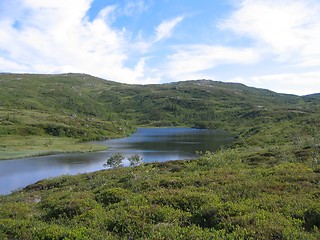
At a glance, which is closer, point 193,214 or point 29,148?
point 193,214

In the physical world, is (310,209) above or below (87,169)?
above

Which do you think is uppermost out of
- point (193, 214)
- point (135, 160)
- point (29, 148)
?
point (193, 214)

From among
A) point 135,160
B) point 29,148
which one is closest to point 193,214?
point 135,160

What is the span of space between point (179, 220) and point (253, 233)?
142 inches

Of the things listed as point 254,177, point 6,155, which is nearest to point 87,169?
point 6,155

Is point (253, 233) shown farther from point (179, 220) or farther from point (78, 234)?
point (78, 234)

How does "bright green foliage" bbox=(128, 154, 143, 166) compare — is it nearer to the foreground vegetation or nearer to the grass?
the foreground vegetation

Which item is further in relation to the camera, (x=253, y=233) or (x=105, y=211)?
(x=105, y=211)

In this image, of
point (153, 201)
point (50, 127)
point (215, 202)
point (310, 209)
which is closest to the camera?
point (310, 209)

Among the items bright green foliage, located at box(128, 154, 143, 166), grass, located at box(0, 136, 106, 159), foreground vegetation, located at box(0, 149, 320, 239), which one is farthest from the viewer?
grass, located at box(0, 136, 106, 159)

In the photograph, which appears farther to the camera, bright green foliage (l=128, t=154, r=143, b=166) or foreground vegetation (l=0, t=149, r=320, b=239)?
bright green foliage (l=128, t=154, r=143, b=166)

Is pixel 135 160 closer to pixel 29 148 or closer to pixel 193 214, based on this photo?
pixel 193 214

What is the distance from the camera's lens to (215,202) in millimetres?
14734

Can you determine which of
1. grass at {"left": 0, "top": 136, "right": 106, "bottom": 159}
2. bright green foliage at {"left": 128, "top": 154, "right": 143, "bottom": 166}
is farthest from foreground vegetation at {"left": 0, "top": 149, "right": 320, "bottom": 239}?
grass at {"left": 0, "top": 136, "right": 106, "bottom": 159}
